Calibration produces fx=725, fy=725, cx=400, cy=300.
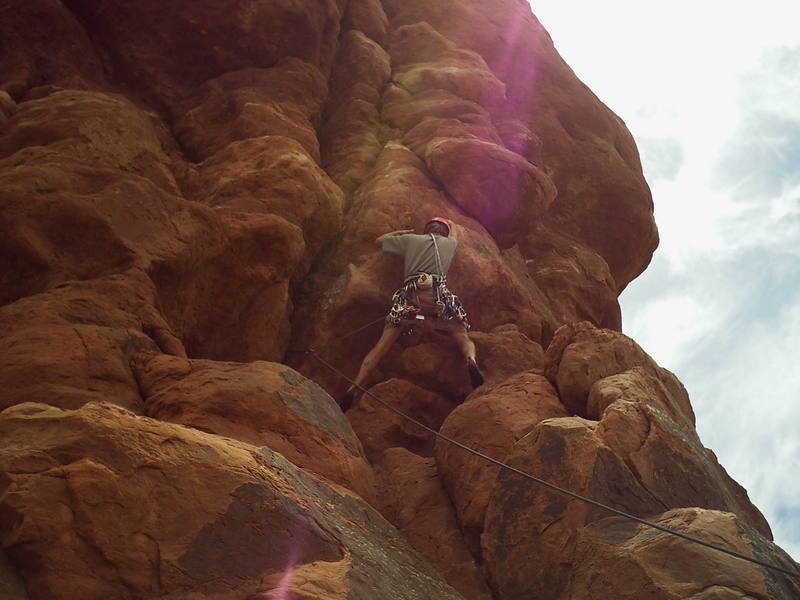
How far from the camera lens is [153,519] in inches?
169

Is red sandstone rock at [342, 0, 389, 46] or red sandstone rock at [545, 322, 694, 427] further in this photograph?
red sandstone rock at [342, 0, 389, 46]

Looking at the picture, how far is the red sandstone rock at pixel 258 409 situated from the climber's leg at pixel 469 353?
8.35ft

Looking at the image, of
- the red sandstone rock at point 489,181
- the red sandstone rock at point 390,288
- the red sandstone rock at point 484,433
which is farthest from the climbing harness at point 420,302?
the red sandstone rock at point 489,181

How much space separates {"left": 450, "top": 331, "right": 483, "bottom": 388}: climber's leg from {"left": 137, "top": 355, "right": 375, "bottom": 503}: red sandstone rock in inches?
100

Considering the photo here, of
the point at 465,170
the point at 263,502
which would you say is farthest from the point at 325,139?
the point at 263,502

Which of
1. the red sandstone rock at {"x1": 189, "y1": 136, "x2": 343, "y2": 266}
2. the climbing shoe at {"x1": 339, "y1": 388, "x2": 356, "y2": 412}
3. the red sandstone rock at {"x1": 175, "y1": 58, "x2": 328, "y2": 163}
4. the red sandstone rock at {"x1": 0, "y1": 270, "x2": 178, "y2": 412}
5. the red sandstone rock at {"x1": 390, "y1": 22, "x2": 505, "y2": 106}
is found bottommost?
the red sandstone rock at {"x1": 0, "y1": 270, "x2": 178, "y2": 412}

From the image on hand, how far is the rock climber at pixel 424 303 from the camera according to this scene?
995 cm

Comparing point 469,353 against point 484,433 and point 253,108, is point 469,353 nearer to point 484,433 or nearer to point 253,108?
point 484,433

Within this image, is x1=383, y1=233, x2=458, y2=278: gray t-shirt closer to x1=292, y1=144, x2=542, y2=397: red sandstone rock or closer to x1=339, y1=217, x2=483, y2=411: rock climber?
x1=339, y1=217, x2=483, y2=411: rock climber

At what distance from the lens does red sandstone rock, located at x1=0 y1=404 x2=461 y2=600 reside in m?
3.97

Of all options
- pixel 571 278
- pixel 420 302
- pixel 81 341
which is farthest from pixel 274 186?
pixel 571 278

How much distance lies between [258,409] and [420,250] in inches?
177

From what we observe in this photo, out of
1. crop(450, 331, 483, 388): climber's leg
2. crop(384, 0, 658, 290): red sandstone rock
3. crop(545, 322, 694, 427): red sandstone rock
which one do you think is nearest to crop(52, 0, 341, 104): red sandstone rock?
crop(384, 0, 658, 290): red sandstone rock

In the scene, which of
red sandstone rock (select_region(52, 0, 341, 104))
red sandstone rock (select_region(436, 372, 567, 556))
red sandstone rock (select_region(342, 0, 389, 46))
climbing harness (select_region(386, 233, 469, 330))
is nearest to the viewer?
red sandstone rock (select_region(436, 372, 567, 556))
